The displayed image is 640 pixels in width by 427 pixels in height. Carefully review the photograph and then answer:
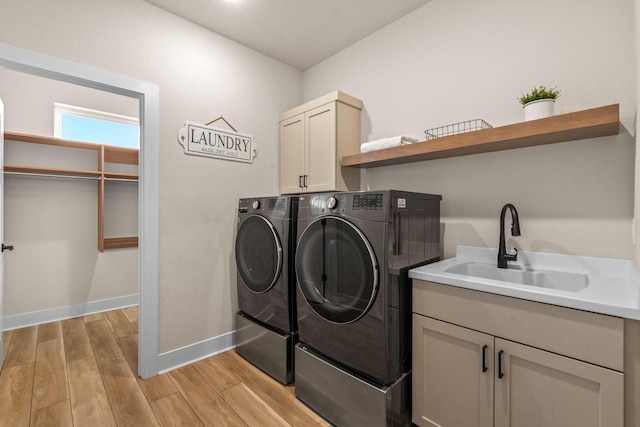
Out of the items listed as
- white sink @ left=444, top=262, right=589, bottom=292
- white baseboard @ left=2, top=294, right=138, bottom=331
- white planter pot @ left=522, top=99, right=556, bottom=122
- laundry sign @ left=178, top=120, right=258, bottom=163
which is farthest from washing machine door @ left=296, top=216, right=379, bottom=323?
white baseboard @ left=2, top=294, right=138, bottom=331

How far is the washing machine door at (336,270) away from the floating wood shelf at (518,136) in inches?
27.9

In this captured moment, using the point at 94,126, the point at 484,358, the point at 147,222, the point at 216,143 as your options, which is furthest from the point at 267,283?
the point at 94,126

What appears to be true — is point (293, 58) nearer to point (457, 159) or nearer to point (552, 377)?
point (457, 159)

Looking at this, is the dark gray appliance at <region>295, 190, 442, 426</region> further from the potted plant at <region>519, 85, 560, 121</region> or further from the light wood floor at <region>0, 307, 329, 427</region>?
the potted plant at <region>519, 85, 560, 121</region>

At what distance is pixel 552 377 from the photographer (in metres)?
1.08

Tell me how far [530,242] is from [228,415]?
6.44 feet

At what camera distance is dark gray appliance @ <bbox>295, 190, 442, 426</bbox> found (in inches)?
56.0

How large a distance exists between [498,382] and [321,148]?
6.07 feet

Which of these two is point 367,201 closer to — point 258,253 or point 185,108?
point 258,253

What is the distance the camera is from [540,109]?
1.44 meters

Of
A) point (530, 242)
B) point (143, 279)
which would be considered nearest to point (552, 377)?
point (530, 242)

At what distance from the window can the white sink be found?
12.7 feet

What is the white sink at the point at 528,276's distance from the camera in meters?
1.44

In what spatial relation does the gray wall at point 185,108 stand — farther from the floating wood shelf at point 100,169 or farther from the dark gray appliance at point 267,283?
the floating wood shelf at point 100,169
